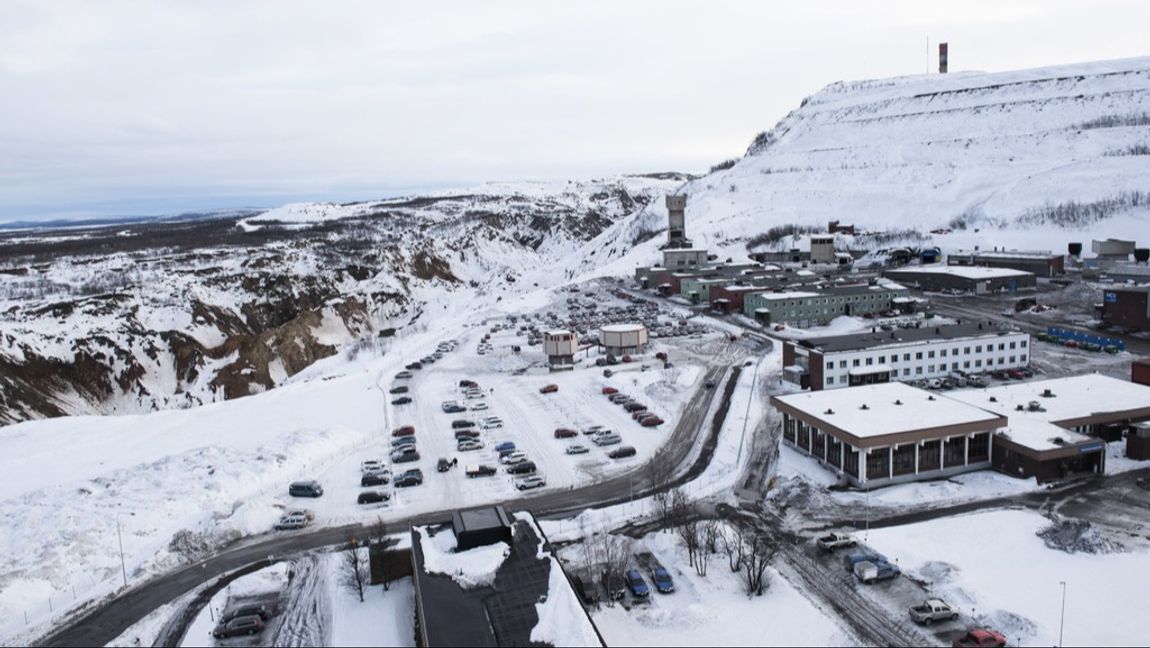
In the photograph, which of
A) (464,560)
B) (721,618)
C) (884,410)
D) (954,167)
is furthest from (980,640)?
(954,167)

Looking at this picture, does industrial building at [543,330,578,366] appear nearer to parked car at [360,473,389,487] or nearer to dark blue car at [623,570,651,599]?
parked car at [360,473,389,487]

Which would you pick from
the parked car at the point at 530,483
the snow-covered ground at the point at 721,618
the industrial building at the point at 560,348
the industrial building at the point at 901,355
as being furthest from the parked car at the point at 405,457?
the industrial building at the point at 901,355

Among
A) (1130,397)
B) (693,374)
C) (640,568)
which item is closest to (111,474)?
(640,568)

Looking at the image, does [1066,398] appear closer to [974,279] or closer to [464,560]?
[464,560]

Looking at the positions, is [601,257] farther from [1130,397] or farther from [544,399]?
[1130,397]

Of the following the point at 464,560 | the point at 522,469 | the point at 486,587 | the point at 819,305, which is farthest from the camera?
the point at 819,305

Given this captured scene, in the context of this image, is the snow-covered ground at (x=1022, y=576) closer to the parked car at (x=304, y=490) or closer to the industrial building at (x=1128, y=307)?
the parked car at (x=304, y=490)
